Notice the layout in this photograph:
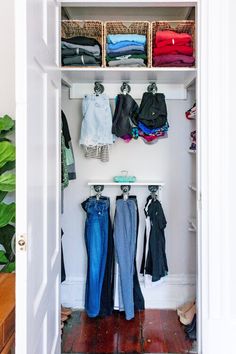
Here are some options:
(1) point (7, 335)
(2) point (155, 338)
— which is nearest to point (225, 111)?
(1) point (7, 335)

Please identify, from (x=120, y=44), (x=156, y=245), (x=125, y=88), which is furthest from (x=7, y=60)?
(x=156, y=245)

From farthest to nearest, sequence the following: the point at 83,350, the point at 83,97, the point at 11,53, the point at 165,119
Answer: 1. the point at 83,97
2. the point at 165,119
3. the point at 83,350
4. the point at 11,53

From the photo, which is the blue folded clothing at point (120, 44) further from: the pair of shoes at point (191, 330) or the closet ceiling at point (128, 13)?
the pair of shoes at point (191, 330)

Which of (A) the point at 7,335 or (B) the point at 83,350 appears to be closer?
(A) the point at 7,335

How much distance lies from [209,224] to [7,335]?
95 centimetres

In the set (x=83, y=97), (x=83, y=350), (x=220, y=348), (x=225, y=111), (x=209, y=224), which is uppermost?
(x=83, y=97)

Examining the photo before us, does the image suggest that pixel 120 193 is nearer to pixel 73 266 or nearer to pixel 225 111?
pixel 73 266

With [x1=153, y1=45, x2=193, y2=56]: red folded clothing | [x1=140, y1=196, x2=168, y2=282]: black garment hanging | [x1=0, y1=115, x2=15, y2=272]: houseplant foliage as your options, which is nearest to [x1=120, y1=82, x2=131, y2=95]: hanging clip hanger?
[x1=153, y1=45, x2=193, y2=56]: red folded clothing

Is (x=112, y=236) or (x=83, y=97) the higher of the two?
(x=83, y=97)

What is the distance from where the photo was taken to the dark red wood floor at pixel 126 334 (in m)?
1.92

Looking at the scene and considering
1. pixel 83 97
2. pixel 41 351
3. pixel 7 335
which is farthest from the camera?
pixel 83 97

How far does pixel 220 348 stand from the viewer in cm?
149

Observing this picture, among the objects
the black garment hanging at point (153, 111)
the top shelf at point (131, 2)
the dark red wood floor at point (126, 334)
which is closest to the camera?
the top shelf at point (131, 2)

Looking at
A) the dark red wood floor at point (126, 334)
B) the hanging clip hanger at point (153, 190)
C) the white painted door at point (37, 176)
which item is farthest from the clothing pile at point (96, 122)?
the dark red wood floor at point (126, 334)
